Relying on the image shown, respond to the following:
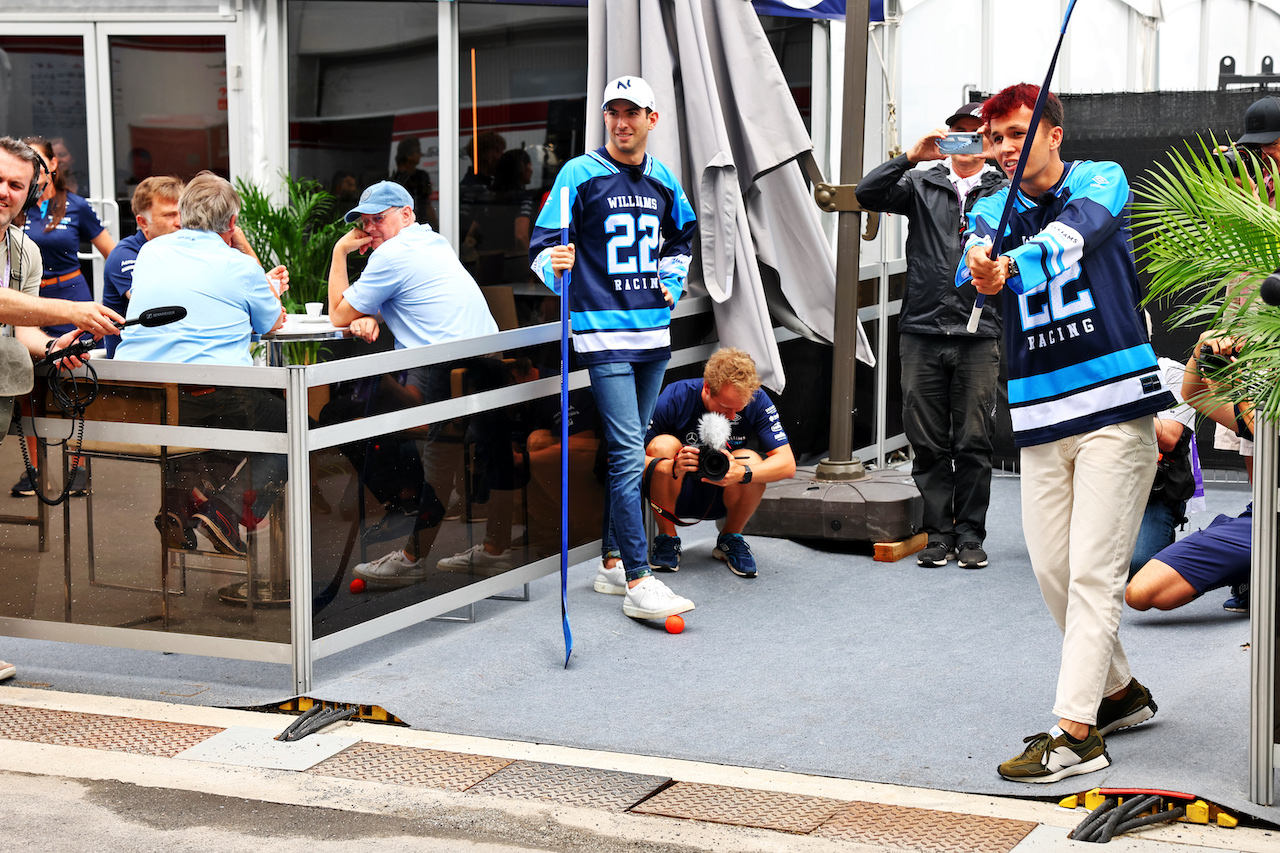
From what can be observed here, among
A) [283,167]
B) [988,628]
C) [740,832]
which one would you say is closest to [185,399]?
[740,832]

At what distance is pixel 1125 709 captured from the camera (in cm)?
407

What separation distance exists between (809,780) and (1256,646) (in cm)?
Result: 118

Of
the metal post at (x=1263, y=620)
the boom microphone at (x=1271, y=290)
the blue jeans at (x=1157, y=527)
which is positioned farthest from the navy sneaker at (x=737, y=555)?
the boom microphone at (x=1271, y=290)

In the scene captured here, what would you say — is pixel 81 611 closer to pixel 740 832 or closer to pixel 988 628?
pixel 740 832

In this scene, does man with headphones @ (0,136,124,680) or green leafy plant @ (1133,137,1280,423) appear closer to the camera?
green leafy plant @ (1133,137,1280,423)

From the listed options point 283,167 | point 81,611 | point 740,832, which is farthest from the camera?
point 283,167

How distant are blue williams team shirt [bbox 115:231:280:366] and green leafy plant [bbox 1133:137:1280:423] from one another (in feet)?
10.0

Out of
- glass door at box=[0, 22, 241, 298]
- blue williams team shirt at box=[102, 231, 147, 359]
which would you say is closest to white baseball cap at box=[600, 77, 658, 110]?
blue williams team shirt at box=[102, 231, 147, 359]

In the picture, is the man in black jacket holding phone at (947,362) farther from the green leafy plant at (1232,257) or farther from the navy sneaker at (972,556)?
the green leafy plant at (1232,257)

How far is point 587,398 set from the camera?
574 centimetres

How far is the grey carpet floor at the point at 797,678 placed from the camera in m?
4.02

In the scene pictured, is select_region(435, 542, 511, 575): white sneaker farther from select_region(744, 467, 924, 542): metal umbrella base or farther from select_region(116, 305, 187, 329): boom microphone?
select_region(744, 467, 924, 542): metal umbrella base

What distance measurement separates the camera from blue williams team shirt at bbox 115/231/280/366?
16.1 feet

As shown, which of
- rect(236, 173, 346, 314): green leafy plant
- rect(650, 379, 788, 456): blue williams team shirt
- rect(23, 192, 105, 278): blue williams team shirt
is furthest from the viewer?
rect(236, 173, 346, 314): green leafy plant
